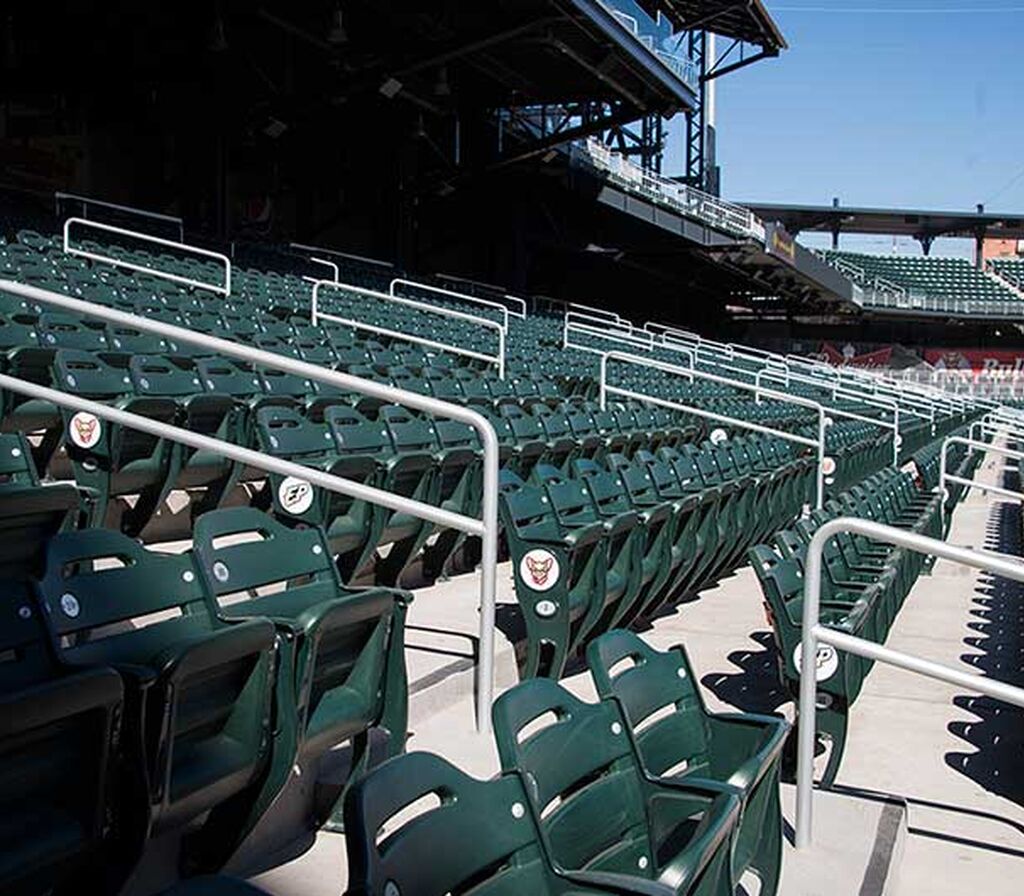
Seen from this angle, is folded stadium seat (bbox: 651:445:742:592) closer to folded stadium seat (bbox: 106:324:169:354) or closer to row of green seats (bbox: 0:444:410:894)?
folded stadium seat (bbox: 106:324:169:354)

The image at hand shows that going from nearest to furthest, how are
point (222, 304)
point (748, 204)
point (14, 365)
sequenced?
point (14, 365)
point (222, 304)
point (748, 204)

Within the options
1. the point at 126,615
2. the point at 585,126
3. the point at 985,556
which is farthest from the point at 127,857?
the point at 585,126

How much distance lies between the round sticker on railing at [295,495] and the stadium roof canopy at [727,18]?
892 inches

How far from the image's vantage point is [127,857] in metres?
2.24

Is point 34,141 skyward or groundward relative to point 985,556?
skyward

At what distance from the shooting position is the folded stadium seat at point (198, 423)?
5.41 metres

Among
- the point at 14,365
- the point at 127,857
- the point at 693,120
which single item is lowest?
the point at 127,857

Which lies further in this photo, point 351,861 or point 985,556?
point 985,556

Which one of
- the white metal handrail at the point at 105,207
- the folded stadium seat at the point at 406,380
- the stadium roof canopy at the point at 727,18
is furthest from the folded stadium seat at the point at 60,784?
the stadium roof canopy at the point at 727,18

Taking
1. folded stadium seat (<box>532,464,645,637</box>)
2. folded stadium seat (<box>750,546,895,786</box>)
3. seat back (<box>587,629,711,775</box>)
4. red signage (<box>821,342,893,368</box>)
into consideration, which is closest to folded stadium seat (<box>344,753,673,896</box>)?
seat back (<box>587,629,711,775</box>)

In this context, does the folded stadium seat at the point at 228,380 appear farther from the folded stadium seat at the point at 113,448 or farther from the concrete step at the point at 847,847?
the concrete step at the point at 847,847

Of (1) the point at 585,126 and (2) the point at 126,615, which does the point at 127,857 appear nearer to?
(2) the point at 126,615

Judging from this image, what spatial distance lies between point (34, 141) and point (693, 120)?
72.1 ft

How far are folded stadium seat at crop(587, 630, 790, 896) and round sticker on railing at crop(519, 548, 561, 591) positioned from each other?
4.73 ft
